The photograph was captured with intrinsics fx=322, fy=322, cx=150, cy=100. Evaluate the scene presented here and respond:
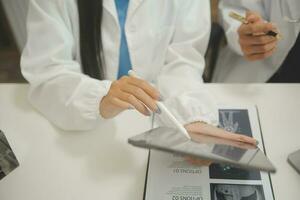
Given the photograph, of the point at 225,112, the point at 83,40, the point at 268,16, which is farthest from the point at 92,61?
the point at 268,16

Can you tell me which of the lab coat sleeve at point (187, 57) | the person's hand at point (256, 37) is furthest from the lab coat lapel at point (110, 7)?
the person's hand at point (256, 37)

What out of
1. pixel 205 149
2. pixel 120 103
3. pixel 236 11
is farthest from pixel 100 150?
pixel 236 11

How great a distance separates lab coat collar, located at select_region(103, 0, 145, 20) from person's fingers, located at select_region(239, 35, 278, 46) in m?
0.27

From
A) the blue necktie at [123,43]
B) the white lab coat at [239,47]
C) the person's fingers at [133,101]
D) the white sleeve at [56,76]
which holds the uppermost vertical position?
the white lab coat at [239,47]

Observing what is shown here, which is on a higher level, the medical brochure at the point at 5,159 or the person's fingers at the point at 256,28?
the person's fingers at the point at 256,28

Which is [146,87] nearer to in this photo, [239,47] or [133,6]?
[133,6]

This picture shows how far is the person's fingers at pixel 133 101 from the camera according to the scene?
59 centimetres

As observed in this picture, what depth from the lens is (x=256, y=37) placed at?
2.53ft

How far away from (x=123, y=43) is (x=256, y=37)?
33 centimetres

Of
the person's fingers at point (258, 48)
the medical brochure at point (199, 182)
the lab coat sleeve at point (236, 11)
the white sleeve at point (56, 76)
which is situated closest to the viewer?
the medical brochure at point (199, 182)

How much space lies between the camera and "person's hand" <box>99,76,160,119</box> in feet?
1.91

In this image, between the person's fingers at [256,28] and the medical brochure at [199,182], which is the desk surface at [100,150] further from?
the person's fingers at [256,28]

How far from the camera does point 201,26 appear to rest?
801mm

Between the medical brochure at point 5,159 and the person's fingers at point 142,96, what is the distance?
23cm
